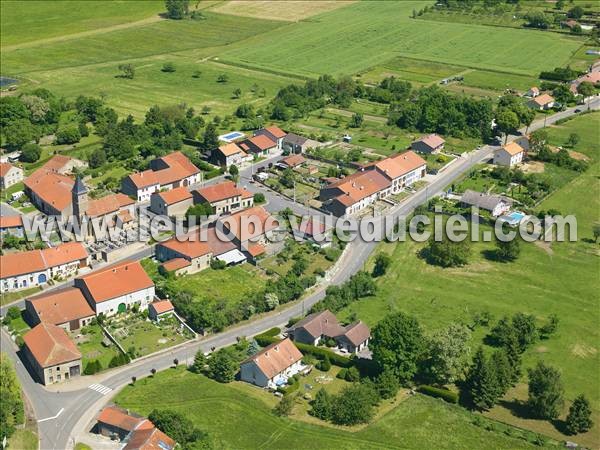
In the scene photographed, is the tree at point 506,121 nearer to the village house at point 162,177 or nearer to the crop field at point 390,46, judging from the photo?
the crop field at point 390,46

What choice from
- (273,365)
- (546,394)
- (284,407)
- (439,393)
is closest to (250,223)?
(273,365)

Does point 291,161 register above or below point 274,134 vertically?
below

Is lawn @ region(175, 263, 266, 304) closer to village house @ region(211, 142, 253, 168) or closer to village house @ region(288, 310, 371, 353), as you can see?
village house @ region(288, 310, 371, 353)

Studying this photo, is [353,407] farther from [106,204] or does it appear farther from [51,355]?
[106,204]

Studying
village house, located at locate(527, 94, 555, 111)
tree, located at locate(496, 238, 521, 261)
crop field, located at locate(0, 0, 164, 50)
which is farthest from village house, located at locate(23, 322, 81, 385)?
crop field, located at locate(0, 0, 164, 50)

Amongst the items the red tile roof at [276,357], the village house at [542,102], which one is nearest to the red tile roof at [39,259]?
the red tile roof at [276,357]

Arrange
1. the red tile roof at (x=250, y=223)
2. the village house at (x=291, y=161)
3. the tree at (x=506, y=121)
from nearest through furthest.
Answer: the red tile roof at (x=250, y=223) → the village house at (x=291, y=161) → the tree at (x=506, y=121)
